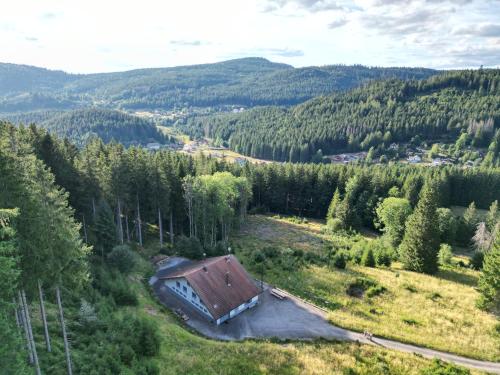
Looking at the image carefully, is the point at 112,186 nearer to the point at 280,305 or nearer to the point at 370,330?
the point at 280,305

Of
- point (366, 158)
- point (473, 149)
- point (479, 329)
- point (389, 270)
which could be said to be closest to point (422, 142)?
point (473, 149)

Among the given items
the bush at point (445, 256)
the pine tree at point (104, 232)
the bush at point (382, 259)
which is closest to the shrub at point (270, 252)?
the bush at point (382, 259)

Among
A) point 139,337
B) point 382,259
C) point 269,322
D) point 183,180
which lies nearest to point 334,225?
point 382,259

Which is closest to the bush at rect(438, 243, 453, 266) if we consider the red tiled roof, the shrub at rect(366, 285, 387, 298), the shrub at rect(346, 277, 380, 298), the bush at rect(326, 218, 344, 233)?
the shrub at rect(346, 277, 380, 298)

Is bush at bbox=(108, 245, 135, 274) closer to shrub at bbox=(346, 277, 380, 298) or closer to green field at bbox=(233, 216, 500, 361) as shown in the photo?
green field at bbox=(233, 216, 500, 361)

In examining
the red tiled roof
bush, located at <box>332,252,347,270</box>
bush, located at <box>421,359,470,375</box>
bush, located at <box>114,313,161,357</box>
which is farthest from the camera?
bush, located at <box>332,252,347,270</box>

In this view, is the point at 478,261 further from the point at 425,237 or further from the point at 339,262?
the point at 339,262
